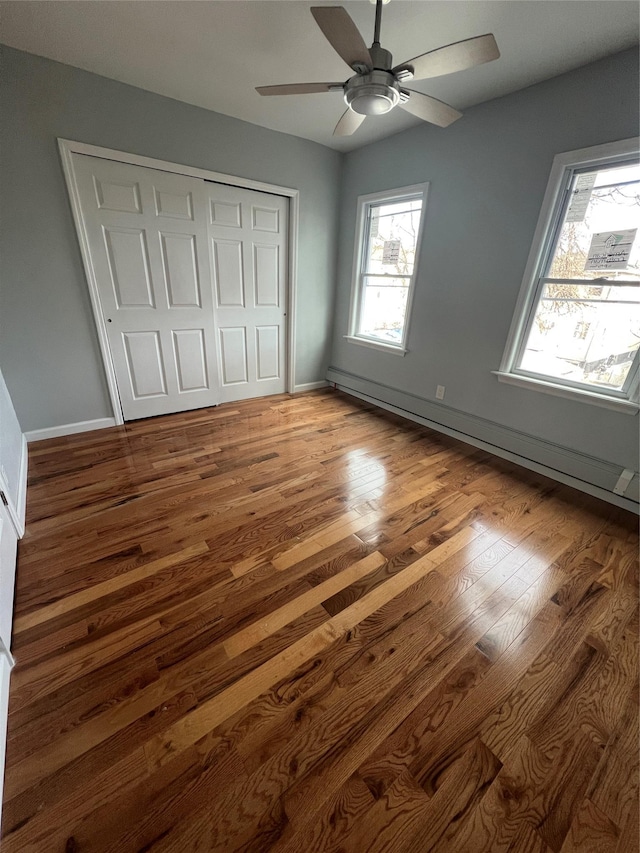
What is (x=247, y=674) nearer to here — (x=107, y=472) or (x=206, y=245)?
(x=107, y=472)

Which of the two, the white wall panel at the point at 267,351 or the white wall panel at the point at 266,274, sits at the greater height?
the white wall panel at the point at 266,274

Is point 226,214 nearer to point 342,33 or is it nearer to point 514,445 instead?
point 342,33

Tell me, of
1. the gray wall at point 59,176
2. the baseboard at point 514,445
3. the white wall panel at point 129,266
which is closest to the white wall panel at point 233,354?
the white wall panel at point 129,266

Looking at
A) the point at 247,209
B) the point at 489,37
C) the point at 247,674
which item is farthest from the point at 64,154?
the point at 247,674

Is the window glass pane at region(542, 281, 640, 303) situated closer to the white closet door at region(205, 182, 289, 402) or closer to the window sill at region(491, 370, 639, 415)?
the window sill at region(491, 370, 639, 415)

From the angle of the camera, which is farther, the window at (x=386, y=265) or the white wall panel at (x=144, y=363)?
the window at (x=386, y=265)

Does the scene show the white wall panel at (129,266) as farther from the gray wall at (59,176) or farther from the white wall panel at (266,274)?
the white wall panel at (266,274)

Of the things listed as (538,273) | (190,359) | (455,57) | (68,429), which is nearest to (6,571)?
(68,429)

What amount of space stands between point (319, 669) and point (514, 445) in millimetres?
2334

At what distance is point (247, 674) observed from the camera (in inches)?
49.2

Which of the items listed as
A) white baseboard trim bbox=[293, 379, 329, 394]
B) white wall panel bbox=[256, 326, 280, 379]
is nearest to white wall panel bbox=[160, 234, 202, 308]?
white wall panel bbox=[256, 326, 280, 379]

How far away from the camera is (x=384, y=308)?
145 inches

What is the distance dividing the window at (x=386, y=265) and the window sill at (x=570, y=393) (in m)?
1.09

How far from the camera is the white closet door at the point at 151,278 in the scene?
262 cm
